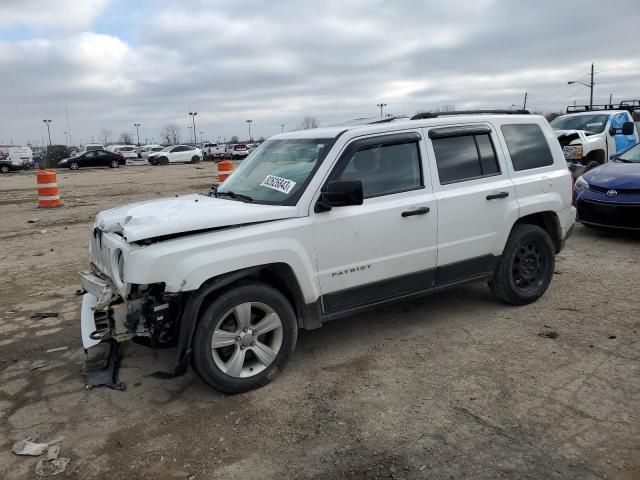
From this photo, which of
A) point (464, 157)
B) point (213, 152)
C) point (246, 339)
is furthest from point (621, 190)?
point (213, 152)

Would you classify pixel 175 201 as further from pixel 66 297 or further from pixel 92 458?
pixel 66 297

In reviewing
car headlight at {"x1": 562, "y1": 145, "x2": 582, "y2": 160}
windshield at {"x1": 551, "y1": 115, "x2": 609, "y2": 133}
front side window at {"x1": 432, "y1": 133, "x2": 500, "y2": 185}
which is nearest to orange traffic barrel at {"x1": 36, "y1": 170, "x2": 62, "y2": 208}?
front side window at {"x1": 432, "y1": 133, "x2": 500, "y2": 185}

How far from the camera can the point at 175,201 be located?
4.54 metres

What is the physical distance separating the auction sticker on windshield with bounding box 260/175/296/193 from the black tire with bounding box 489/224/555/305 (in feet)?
7.55

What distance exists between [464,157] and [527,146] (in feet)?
3.00

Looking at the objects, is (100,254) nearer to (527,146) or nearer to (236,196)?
(236,196)

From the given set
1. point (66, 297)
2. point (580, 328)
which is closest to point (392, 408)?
point (580, 328)

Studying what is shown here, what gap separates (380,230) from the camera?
4254 millimetres

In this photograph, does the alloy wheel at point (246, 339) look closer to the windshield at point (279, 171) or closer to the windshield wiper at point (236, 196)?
the windshield at point (279, 171)

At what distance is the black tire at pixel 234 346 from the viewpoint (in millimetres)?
3584

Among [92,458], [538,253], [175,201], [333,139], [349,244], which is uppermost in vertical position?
[333,139]

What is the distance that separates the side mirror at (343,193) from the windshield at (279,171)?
280 mm

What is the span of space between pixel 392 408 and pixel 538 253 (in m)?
2.74

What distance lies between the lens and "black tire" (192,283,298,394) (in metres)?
3.58
